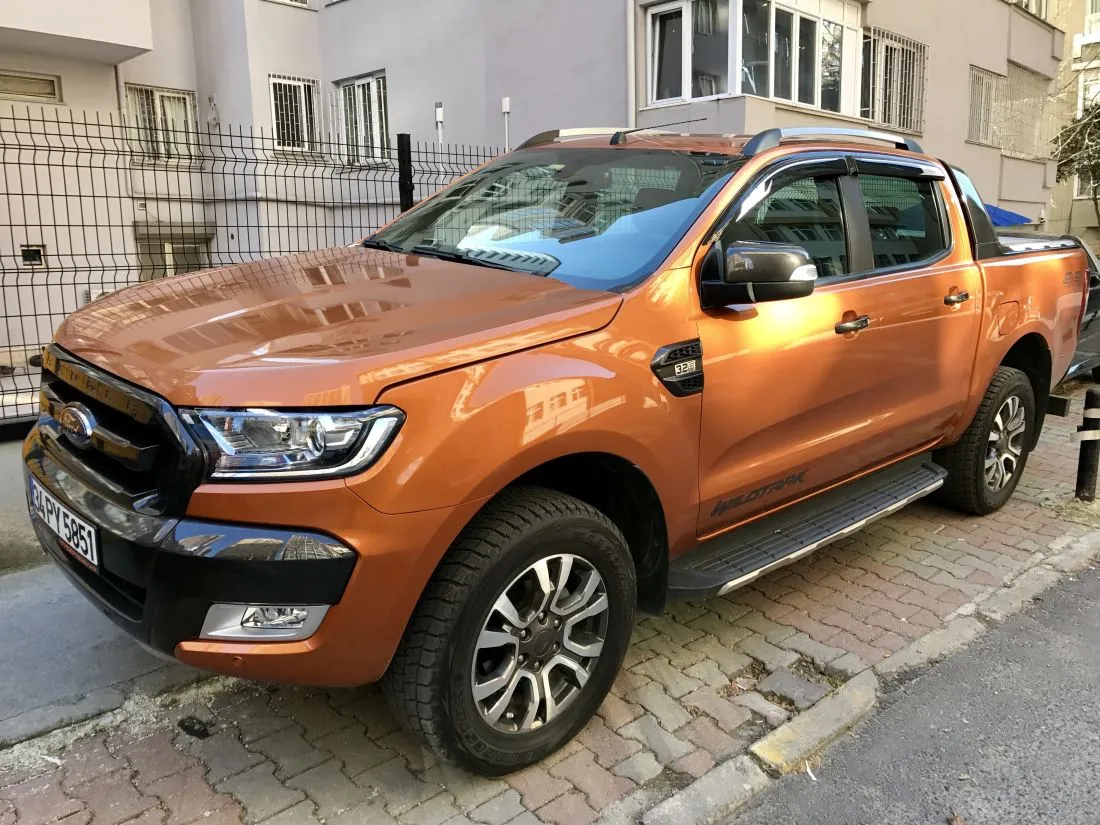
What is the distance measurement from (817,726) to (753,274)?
1.52 metres

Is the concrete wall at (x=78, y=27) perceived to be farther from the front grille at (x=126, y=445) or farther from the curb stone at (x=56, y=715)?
the curb stone at (x=56, y=715)

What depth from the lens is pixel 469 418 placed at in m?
2.23

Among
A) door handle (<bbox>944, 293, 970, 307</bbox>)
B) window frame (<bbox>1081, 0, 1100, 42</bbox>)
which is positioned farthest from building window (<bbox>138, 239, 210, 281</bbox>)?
window frame (<bbox>1081, 0, 1100, 42</bbox>)

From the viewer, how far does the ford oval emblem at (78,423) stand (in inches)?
94.3

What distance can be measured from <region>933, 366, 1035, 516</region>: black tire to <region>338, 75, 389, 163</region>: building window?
11362 millimetres

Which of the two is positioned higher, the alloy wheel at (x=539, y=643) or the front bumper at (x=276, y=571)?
the front bumper at (x=276, y=571)

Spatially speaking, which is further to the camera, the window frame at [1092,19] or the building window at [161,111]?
the window frame at [1092,19]

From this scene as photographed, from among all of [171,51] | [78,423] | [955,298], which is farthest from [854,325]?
[171,51]

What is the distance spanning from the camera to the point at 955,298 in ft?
13.2

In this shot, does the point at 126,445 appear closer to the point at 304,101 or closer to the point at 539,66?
the point at 539,66

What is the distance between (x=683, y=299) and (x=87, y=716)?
2.40m

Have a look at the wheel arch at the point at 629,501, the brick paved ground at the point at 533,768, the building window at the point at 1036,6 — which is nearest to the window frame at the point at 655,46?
the brick paved ground at the point at 533,768

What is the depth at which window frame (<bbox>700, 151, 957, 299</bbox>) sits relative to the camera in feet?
10.4

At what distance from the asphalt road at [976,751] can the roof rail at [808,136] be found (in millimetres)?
2103
